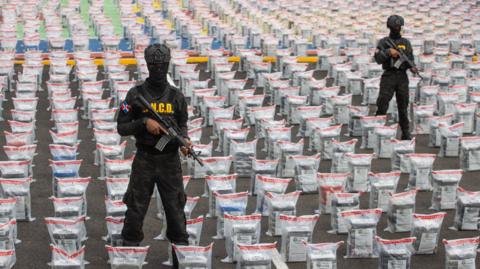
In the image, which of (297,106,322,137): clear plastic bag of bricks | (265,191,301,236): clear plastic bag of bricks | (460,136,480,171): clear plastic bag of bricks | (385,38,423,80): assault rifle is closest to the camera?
(265,191,301,236): clear plastic bag of bricks

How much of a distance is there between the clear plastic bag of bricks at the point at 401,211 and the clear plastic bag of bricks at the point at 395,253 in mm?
1400

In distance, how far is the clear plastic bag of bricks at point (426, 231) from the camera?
37.2 feet

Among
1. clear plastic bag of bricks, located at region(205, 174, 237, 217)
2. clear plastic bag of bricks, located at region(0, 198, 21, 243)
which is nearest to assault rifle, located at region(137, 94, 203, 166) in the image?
clear plastic bag of bricks, located at region(0, 198, 21, 243)

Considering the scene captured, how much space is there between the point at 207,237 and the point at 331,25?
15893 millimetres

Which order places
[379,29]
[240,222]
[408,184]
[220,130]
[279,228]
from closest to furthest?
[240,222]
[279,228]
[408,184]
[220,130]
[379,29]

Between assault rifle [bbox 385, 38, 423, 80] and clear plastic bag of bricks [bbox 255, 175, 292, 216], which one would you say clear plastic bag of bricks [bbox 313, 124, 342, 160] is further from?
clear plastic bag of bricks [bbox 255, 175, 292, 216]

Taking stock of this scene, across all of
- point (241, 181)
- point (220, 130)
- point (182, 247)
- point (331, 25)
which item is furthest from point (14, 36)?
point (182, 247)

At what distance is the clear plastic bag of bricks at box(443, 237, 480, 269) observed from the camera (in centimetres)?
1055

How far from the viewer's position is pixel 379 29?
26.6 m

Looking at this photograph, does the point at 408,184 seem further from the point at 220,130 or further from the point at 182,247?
the point at 182,247

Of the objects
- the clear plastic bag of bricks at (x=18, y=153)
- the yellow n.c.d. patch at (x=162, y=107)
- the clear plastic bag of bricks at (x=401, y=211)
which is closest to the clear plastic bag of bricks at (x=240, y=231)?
the yellow n.c.d. patch at (x=162, y=107)

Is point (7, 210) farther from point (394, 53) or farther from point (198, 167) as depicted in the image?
point (394, 53)

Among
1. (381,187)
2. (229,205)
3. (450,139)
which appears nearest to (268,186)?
(229,205)

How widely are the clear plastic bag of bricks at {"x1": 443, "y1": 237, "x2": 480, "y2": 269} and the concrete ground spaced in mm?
572
